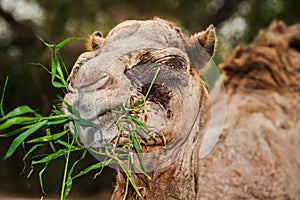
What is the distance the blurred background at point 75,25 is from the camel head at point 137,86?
11.9 ft

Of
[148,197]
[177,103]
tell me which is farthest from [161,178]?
[177,103]

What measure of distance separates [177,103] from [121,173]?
261mm

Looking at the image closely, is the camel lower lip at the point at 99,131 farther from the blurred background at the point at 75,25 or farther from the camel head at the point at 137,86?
the blurred background at the point at 75,25

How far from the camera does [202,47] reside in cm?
196

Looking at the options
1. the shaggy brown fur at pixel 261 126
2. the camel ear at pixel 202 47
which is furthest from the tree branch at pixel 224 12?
the camel ear at pixel 202 47

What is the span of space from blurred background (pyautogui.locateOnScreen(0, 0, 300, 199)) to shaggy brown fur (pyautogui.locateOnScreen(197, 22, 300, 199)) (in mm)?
1895

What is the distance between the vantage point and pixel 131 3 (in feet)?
19.7

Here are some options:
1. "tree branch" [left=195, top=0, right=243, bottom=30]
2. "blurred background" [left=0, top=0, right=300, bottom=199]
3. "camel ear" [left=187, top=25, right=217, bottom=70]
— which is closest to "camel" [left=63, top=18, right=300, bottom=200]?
"camel ear" [left=187, top=25, right=217, bottom=70]

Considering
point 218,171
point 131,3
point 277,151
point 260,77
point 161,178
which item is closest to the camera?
point 161,178

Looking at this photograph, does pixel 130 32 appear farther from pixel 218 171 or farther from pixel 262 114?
pixel 262 114

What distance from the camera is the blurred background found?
19.3 feet

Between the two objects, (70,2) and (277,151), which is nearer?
(277,151)

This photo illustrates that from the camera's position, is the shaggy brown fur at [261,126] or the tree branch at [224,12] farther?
the tree branch at [224,12]

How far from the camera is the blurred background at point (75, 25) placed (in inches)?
232
